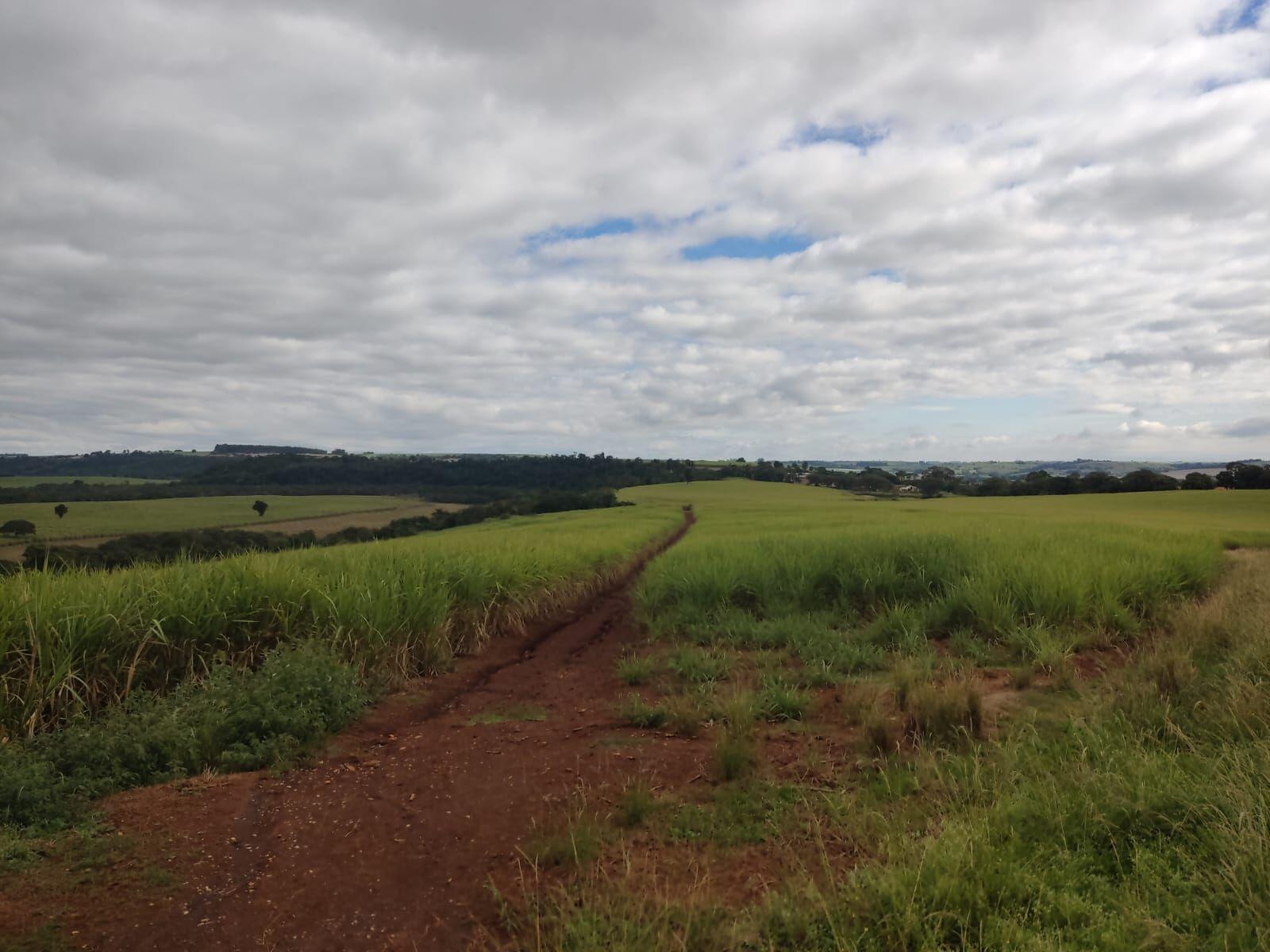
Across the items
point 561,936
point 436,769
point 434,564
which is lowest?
point 436,769

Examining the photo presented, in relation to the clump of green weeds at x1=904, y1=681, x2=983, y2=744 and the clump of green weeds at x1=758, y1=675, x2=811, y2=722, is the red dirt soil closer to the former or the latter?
the clump of green weeds at x1=758, y1=675, x2=811, y2=722

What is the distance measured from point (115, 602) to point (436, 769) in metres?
3.54

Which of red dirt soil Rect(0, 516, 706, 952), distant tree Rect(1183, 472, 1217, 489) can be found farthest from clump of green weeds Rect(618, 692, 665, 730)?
distant tree Rect(1183, 472, 1217, 489)

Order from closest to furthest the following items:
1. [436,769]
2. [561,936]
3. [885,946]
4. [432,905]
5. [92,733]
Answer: [885,946]
[561,936]
[432,905]
[92,733]
[436,769]

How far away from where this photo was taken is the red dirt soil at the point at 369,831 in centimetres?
334

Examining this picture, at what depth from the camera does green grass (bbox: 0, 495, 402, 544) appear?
102 ft

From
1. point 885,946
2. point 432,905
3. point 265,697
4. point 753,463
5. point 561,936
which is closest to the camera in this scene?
point 885,946

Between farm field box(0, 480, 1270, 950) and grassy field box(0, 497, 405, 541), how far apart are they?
66.3 ft

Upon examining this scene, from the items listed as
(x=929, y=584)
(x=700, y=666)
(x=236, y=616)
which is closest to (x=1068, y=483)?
(x=929, y=584)

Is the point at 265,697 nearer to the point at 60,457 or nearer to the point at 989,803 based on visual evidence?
the point at 989,803

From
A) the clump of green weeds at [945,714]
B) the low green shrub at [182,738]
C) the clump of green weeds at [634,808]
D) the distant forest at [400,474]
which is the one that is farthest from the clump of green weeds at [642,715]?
the distant forest at [400,474]

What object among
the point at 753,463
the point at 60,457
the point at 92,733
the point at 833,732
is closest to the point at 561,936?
the point at 833,732

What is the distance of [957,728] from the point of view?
5.27 meters

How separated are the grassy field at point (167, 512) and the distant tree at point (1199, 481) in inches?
2237
